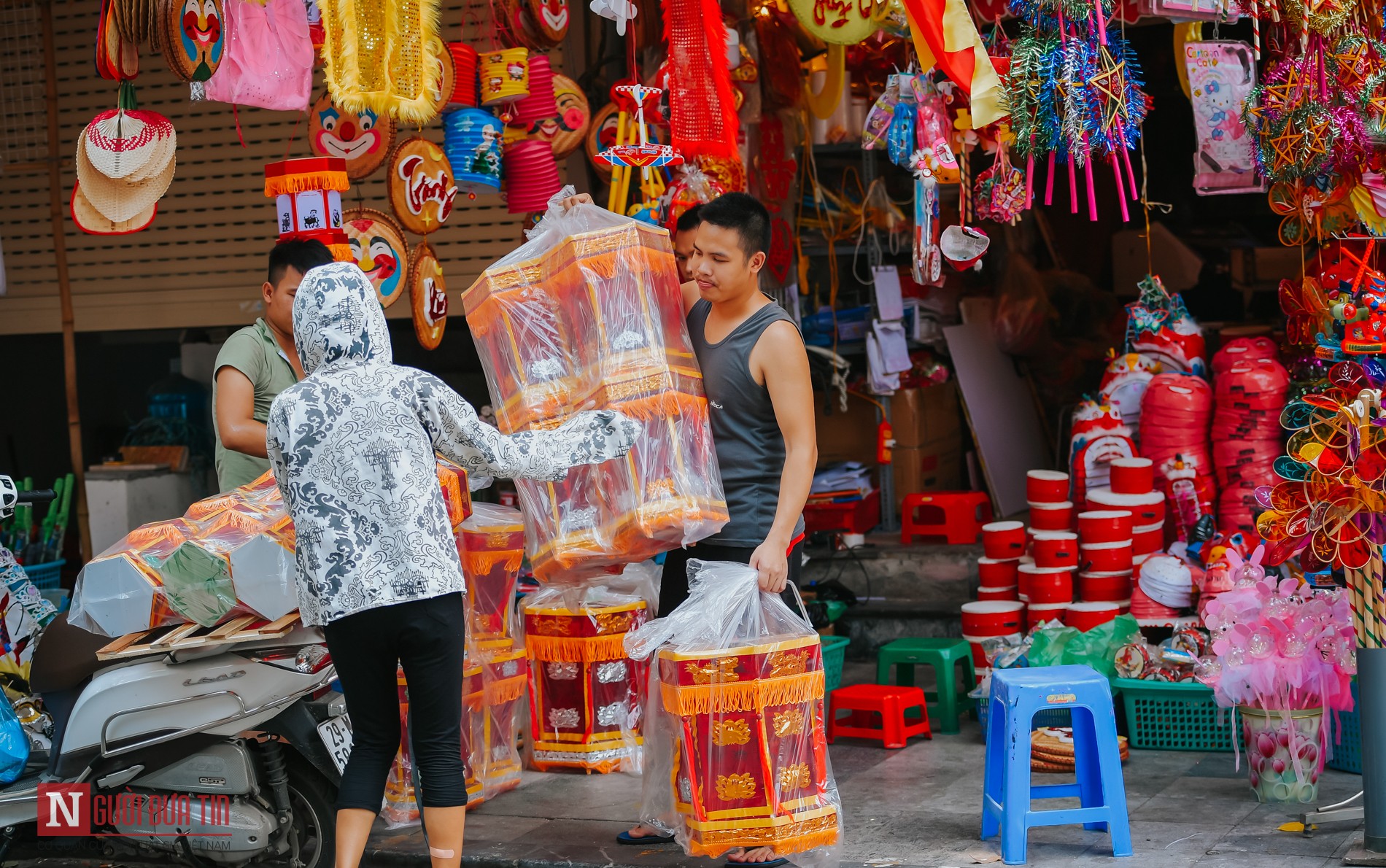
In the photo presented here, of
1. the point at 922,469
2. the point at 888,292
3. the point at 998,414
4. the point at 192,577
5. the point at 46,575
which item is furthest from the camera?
the point at 998,414

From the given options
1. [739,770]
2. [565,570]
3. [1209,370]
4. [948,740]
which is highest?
[1209,370]

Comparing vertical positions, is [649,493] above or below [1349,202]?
below

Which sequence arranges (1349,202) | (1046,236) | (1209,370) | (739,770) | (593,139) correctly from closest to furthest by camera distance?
(739,770)
(1349,202)
(593,139)
(1209,370)
(1046,236)

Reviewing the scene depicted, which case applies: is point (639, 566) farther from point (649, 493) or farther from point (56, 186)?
point (56, 186)

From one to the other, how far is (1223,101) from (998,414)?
120 inches

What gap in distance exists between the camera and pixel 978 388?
7902 millimetres

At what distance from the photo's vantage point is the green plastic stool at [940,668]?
568cm

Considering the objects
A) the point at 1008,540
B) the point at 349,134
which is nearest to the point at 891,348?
the point at 1008,540

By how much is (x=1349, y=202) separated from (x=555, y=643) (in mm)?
3203

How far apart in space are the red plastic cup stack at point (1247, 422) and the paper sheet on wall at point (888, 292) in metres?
2.01

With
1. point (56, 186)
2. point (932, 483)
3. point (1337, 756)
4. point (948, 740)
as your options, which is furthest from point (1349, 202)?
point (56, 186)

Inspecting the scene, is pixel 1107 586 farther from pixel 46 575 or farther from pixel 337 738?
pixel 46 575

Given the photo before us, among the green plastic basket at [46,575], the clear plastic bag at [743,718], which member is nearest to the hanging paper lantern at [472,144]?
the clear plastic bag at [743,718]

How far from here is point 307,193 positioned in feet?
15.6
